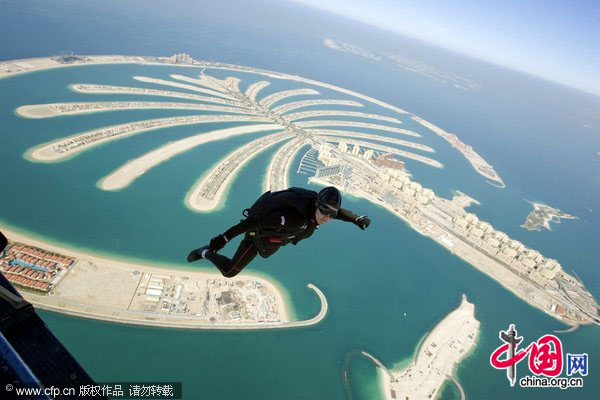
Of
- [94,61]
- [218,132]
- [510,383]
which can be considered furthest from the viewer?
[94,61]

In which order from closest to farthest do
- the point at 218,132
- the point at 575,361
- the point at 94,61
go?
the point at 575,361 → the point at 218,132 → the point at 94,61

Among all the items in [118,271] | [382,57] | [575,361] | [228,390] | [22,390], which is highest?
[382,57]

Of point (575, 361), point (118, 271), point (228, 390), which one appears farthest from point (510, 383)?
point (118, 271)

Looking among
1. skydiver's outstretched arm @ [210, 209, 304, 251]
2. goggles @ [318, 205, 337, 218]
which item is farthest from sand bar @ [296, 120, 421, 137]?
goggles @ [318, 205, 337, 218]

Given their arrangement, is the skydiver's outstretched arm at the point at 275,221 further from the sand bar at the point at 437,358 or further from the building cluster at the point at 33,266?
the building cluster at the point at 33,266

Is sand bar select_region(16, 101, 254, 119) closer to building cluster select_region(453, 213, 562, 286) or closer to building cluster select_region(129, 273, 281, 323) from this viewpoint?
building cluster select_region(129, 273, 281, 323)

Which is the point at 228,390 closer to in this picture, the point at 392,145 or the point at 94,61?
the point at 392,145

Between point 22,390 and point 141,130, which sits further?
point 141,130
